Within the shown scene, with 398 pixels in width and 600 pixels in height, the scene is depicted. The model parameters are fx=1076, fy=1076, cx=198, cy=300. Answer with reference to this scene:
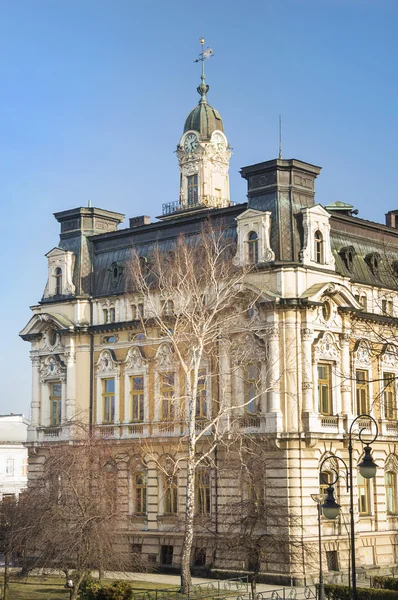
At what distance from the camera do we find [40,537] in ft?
146

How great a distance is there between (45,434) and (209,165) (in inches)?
830

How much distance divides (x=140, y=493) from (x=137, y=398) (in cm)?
496

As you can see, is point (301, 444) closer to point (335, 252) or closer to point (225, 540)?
point (225, 540)

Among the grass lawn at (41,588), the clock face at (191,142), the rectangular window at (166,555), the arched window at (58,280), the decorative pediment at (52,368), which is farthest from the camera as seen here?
the clock face at (191,142)

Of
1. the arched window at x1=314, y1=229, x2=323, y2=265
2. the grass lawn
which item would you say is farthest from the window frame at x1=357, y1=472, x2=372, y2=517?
the grass lawn

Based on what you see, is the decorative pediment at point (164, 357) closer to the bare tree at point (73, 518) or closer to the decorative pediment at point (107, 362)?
the decorative pediment at point (107, 362)

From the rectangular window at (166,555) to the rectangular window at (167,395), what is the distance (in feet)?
21.3

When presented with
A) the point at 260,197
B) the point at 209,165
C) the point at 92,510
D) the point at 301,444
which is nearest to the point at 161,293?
the point at 260,197

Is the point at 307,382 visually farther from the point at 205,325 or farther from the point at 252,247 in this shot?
the point at 252,247

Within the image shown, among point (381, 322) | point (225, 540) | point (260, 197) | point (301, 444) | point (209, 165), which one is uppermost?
point (209, 165)

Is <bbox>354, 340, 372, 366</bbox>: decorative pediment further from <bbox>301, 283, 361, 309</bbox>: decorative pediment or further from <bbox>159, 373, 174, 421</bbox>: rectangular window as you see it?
<bbox>159, 373, 174, 421</bbox>: rectangular window

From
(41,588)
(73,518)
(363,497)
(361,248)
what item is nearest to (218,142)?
(361,248)

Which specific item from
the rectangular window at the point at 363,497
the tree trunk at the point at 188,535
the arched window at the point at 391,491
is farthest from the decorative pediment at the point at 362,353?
the tree trunk at the point at 188,535

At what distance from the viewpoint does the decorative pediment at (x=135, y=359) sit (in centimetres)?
5644
